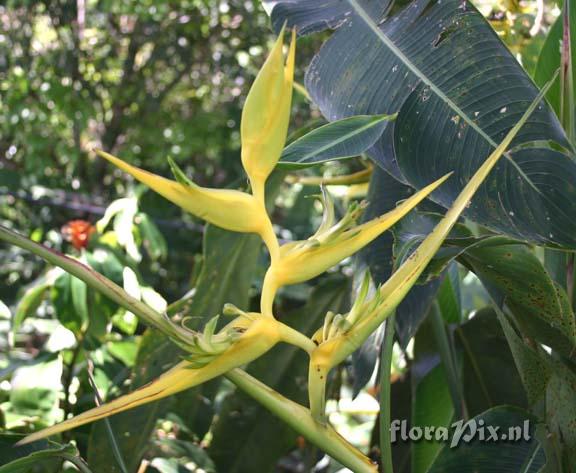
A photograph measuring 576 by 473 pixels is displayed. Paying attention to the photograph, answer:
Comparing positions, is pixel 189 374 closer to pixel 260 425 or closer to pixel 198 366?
pixel 198 366

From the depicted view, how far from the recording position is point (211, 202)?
1.50 feet

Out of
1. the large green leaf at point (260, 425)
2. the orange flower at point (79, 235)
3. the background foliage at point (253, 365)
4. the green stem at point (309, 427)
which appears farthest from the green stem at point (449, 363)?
the orange flower at point (79, 235)

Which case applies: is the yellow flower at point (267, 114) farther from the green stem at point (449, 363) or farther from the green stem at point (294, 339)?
the green stem at point (449, 363)

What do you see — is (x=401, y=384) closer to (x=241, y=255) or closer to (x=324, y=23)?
(x=241, y=255)

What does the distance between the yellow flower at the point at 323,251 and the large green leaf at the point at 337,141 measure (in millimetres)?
112

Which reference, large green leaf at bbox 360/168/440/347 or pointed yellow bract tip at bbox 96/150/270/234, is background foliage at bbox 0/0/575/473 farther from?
pointed yellow bract tip at bbox 96/150/270/234

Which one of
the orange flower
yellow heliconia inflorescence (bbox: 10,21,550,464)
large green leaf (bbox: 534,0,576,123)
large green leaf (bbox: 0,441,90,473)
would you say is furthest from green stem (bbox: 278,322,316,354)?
the orange flower

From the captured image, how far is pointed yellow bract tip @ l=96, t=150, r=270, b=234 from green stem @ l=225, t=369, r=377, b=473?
94mm

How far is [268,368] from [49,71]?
2148mm

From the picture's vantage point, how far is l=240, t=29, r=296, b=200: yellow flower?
0.46 metres

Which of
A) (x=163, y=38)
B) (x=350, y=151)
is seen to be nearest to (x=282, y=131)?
(x=350, y=151)

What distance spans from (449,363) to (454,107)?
1.00 feet

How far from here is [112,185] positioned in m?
2.99

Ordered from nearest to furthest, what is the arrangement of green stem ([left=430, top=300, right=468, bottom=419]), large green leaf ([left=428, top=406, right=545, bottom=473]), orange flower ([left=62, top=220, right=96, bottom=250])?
1. large green leaf ([left=428, top=406, right=545, bottom=473])
2. green stem ([left=430, top=300, right=468, bottom=419])
3. orange flower ([left=62, top=220, right=96, bottom=250])
